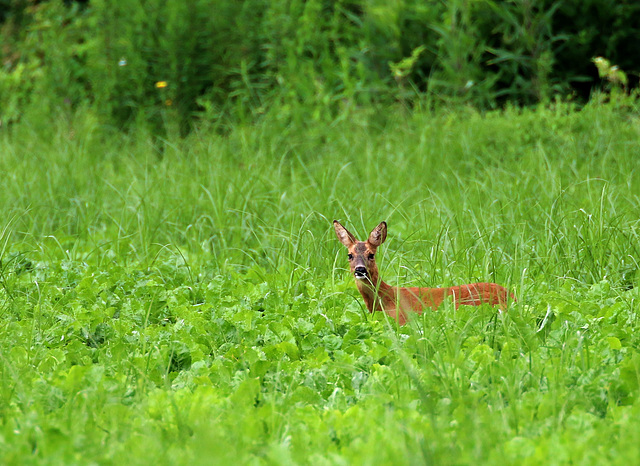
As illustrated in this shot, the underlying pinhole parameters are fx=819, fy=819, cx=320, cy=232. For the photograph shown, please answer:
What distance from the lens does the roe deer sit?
12.5ft

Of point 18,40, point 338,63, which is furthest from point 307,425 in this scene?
point 18,40

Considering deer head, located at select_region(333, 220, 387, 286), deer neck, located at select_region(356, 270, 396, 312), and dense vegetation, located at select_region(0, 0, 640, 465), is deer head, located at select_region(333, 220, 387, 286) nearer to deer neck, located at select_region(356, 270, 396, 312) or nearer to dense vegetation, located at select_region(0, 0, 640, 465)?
deer neck, located at select_region(356, 270, 396, 312)

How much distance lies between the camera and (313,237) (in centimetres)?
462

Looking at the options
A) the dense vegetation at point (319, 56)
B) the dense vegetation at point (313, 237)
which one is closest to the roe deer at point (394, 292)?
the dense vegetation at point (313, 237)

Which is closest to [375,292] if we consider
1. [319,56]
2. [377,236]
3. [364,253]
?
[364,253]

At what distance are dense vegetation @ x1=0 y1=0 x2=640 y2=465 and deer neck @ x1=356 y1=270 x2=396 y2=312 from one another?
11cm

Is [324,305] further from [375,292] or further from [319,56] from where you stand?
[319,56]

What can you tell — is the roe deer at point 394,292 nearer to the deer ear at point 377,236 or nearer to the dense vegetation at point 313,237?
the deer ear at point 377,236

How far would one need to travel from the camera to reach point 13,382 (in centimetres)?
→ 293

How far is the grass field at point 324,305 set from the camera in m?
2.46

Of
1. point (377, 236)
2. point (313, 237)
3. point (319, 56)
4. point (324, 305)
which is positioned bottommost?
point (324, 305)

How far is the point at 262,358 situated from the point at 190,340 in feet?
1.27

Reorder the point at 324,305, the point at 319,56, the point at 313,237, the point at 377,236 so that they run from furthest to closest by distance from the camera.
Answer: the point at 319,56 → the point at 313,237 → the point at 377,236 → the point at 324,305

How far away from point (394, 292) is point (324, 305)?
0.36 meters
